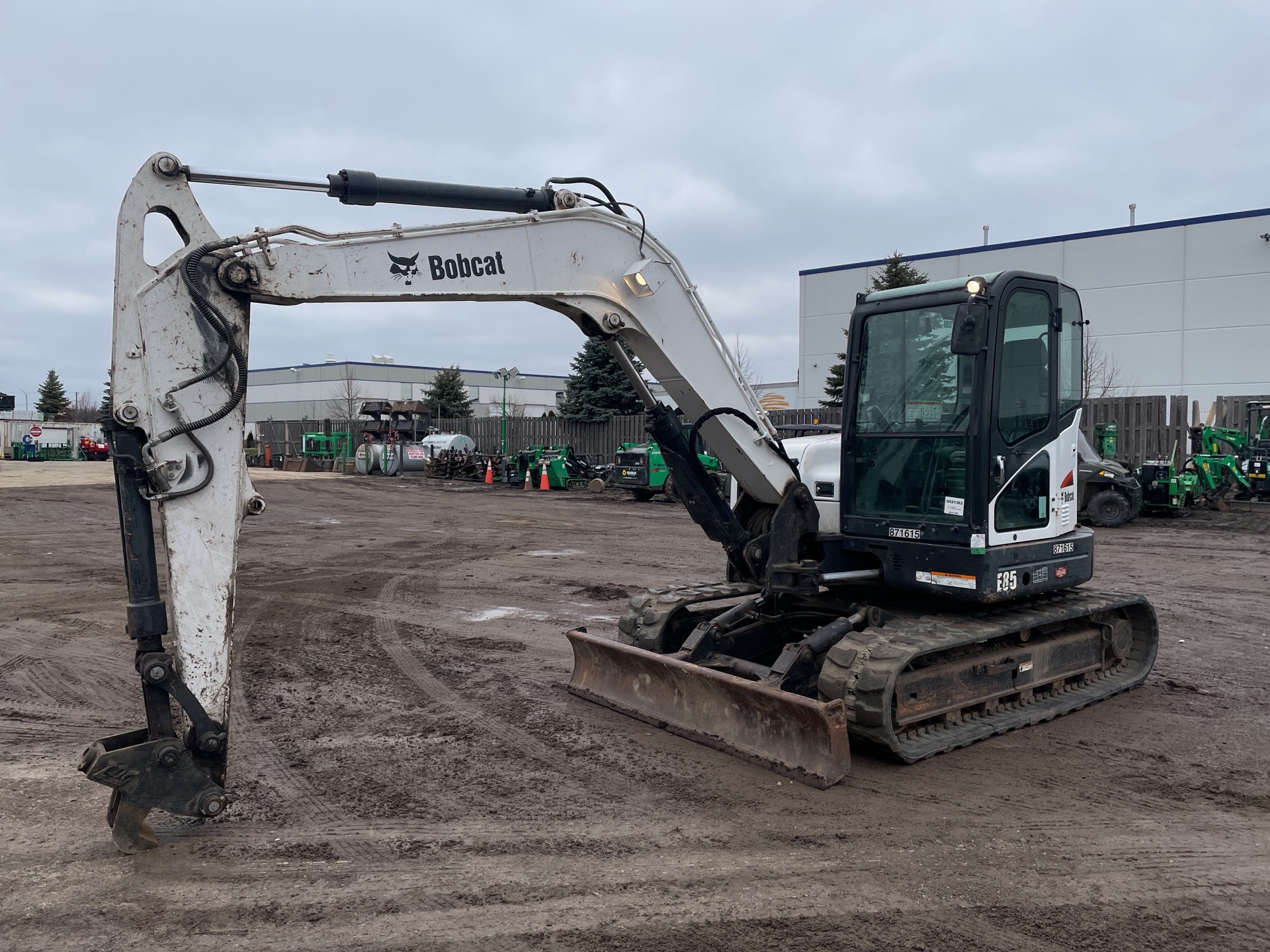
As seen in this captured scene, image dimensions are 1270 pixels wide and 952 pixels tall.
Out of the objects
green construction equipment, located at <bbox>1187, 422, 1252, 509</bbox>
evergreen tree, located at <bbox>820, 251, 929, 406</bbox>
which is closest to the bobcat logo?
green construction equipment, located at <bbox>1187, 422, 1252, 509</bbox>

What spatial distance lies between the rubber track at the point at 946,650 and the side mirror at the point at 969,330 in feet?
5.56

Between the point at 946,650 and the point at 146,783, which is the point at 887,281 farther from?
the point at 146,783

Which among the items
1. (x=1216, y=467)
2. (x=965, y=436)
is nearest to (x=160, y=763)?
(x=965, y=436)

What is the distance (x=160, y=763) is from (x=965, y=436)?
4699 millimetres

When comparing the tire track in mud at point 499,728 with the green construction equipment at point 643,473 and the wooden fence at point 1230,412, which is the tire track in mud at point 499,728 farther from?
Result: the wooden fence at point 1230,412

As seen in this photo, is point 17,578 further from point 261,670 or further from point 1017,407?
point 1017,407

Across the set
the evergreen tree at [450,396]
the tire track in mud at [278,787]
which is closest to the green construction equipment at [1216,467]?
the tire track in mud at [278,787]

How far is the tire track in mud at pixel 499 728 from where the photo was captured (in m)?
5.27

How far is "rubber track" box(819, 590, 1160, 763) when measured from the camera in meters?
5.36

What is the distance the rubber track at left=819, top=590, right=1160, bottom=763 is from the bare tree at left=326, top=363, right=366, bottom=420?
187 feet

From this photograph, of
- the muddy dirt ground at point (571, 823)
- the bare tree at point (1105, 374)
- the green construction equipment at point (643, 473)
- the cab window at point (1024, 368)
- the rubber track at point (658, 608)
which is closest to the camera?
the muddy dirt ground at point (571, 823)

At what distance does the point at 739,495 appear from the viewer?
6773 mm

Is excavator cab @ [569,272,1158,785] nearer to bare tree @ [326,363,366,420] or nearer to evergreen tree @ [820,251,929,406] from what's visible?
evergreen tree @ [820,251,929,406]

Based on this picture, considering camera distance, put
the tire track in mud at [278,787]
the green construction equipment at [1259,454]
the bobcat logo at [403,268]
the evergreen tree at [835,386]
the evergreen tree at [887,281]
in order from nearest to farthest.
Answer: the tire track in mud at [278,787] < the bobcat logo at [403,268] < the green construction equipment at [1259,454] < the evergreen tree at [887,281] < the evergreen tree at [835,386]
